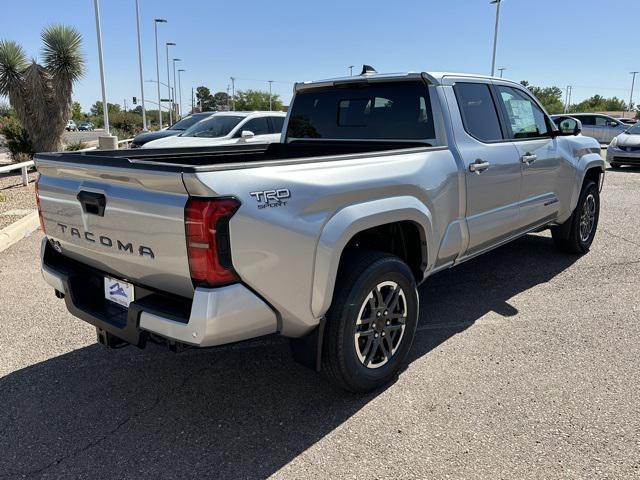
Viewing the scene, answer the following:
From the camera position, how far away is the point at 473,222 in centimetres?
397

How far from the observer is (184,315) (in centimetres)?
245

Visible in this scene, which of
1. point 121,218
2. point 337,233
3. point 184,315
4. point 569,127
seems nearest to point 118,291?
point 121,218

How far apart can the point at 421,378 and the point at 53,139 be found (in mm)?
17912

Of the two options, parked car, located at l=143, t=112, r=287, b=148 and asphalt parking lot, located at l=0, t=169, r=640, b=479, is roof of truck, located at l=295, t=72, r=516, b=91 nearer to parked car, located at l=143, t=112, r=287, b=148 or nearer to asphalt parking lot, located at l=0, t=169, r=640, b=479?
asphalt parking lot, located at l=0, t=169, r=640, b=479

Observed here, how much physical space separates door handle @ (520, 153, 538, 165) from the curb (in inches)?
232

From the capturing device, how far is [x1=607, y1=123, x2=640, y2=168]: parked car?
14766 mm

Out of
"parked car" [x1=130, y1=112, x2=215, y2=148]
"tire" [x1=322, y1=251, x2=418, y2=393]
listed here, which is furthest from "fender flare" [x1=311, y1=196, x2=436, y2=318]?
"parked car" [x1=130, y1=112, x2=215, y2=148]

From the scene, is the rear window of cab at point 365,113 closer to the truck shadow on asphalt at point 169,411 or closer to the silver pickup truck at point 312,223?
the silver pickup truck at point 312,223

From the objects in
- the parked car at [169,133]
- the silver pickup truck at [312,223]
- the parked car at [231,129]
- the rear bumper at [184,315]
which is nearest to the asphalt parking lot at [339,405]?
the silver pickup truck at [312,223]

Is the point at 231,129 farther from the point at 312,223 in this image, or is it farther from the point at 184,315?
the point at 184,315

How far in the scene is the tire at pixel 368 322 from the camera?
115 inches

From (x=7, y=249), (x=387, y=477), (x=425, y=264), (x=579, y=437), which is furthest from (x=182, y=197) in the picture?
(x=7, y=249)

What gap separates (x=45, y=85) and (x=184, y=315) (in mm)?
19201

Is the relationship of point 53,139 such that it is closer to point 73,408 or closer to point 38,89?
point 38,89
